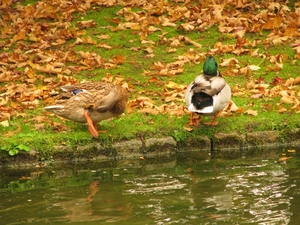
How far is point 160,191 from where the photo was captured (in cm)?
732

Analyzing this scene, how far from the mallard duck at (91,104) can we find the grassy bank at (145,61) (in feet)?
0.79

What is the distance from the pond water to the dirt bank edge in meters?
0.14

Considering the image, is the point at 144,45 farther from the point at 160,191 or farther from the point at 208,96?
the point at 160,191

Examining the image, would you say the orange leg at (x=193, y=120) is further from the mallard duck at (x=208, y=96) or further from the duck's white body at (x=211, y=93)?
the duck's white body at (x=211, y=93)

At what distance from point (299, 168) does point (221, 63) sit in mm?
3777

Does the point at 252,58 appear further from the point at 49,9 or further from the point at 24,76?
the point at 49,9

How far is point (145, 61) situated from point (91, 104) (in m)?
3.27

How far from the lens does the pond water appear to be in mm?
6527

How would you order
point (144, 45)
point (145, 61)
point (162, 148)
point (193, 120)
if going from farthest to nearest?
point (144, 45) < point (145, 61) < point (193, 120) < point (162, 148)

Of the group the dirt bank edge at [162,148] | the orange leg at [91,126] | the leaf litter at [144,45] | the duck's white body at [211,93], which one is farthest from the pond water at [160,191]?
the leaf litter at [144,45]

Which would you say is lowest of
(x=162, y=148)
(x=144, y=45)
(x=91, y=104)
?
(x=162, y=148)

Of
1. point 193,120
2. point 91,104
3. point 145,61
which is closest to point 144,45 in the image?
point 145,61

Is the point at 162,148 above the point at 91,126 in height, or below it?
below

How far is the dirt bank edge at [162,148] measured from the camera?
8.60 metres
